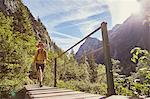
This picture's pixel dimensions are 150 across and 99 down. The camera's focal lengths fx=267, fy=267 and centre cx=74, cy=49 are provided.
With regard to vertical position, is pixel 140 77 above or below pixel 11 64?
below

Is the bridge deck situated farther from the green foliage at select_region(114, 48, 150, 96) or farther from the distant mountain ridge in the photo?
the distant mountain ridge

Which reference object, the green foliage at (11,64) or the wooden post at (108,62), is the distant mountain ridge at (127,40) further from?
the wooden post at (108,62)

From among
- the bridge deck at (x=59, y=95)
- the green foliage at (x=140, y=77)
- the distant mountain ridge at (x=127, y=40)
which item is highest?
the distant mountain ridge at (x=127, y=40)

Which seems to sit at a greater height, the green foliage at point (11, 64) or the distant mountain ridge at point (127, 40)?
the distant mountain ridge at point (127, 40)

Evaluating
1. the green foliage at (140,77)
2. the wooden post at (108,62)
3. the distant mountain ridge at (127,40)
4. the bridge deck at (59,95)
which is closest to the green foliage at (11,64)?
the bridge deck at (59,95)

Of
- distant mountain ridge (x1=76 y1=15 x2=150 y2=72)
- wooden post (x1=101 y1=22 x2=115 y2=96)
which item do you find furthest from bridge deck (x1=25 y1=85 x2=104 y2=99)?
distant mountain ridge (x1=76 y1=15 x2=150 y2=72)

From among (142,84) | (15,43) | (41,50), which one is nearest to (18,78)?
(15,43)

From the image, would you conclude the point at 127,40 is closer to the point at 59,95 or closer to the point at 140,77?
the point at 59,95

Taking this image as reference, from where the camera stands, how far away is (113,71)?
15.9 feet

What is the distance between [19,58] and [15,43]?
1.56 m

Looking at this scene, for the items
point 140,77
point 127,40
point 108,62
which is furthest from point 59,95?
point 127,40

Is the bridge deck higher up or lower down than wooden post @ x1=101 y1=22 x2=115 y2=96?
lower down

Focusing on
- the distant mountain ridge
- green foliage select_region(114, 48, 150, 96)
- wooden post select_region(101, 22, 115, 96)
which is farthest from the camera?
the distant mountain ridge

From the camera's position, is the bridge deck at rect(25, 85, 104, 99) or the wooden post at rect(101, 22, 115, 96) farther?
the bridge deck at rect(25, 85, 104, 99)
